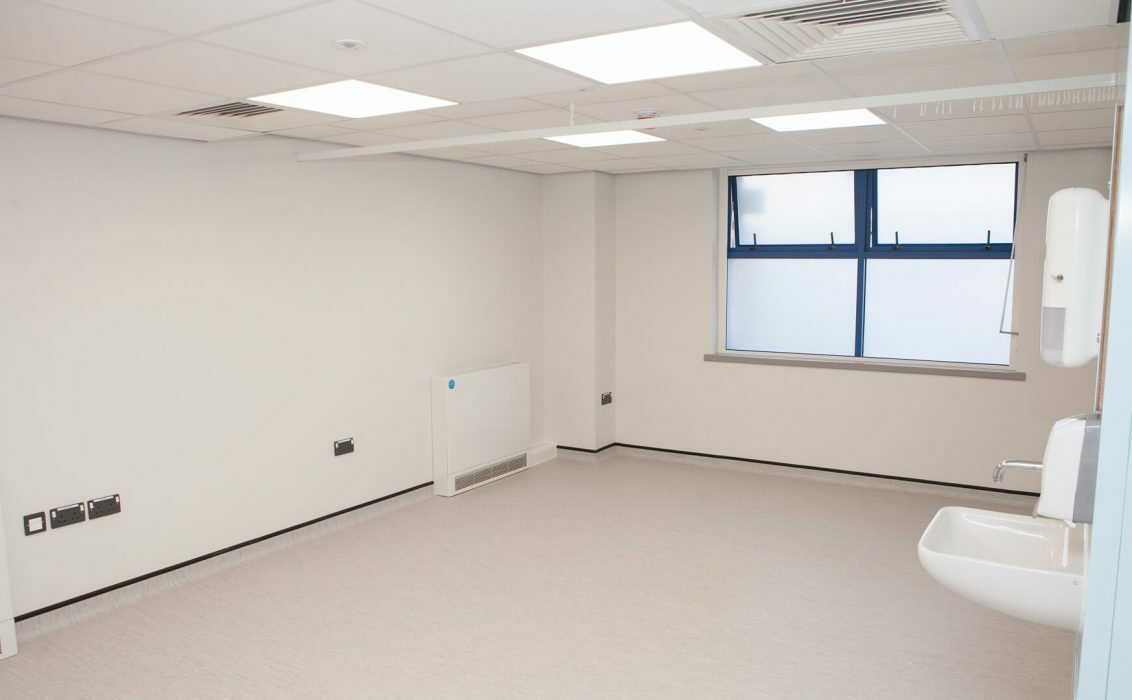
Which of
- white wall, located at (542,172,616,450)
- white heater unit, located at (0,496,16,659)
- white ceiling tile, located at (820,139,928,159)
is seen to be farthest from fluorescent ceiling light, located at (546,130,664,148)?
white heater unit, located at (0,496,16,659)

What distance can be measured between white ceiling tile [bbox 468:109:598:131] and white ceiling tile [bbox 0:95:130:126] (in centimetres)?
163

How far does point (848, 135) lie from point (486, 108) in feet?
7.24

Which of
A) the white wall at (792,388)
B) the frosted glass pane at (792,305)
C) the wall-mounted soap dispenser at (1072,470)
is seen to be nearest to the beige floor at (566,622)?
the white wall at (792,388)

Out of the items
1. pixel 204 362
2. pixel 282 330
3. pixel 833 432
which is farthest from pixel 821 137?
pixel 204 362

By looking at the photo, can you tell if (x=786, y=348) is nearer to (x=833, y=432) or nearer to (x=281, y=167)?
(x=833, y=432)

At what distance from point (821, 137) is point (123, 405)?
4.06m

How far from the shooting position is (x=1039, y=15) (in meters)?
2.20

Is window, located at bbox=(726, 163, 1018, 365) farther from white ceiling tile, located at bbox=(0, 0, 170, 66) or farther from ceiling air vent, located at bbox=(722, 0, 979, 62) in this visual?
white ceiling tile, located at bbox=(0, 0, 170, 66)

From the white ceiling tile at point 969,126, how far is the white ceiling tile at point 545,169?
2609 mm

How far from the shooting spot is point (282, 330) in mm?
4652

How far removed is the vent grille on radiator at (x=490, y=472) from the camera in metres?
5.84

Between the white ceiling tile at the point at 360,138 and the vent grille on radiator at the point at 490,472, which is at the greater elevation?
the white ceiling tile at the point at 360,138

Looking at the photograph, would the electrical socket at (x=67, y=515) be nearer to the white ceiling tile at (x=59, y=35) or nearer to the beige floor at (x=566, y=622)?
the beige floor at (x=566, y=622)

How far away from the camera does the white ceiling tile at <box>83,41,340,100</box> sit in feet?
8.16
